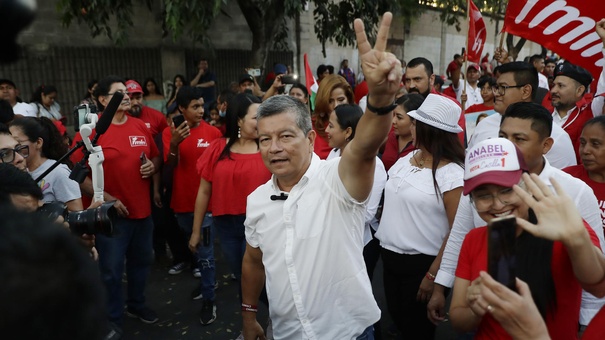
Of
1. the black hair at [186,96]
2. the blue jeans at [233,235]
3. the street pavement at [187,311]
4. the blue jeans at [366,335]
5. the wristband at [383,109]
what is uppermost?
the wristband at [383,109]

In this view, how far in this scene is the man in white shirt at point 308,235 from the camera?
6.54ft

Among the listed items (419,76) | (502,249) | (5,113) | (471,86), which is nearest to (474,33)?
(419,76)

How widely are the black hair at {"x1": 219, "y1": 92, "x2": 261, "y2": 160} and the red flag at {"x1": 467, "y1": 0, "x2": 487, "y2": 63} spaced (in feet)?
12.3

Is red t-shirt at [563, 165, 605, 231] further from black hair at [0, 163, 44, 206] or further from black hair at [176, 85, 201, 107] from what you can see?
black hair at [176, 85, 201, 107]

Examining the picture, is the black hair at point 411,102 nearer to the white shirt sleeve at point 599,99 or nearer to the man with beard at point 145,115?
the white shirt sleeve at point 599,99

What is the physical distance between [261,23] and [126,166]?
685cm

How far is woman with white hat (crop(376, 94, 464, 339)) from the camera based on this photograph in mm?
2781

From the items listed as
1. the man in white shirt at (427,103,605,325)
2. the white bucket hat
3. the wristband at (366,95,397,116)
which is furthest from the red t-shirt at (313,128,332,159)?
the wristband at (366,95,397,116)

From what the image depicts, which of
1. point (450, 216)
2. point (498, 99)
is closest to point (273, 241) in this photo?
point (450, 216)

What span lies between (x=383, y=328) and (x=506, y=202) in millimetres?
2590

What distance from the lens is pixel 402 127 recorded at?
3.80 m

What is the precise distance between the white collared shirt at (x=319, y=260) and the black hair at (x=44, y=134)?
2.09 metres

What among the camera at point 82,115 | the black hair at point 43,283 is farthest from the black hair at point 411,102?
the black hair at point 43,283

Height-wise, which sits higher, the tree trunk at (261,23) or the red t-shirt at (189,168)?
the tree trunk at (261,23)
